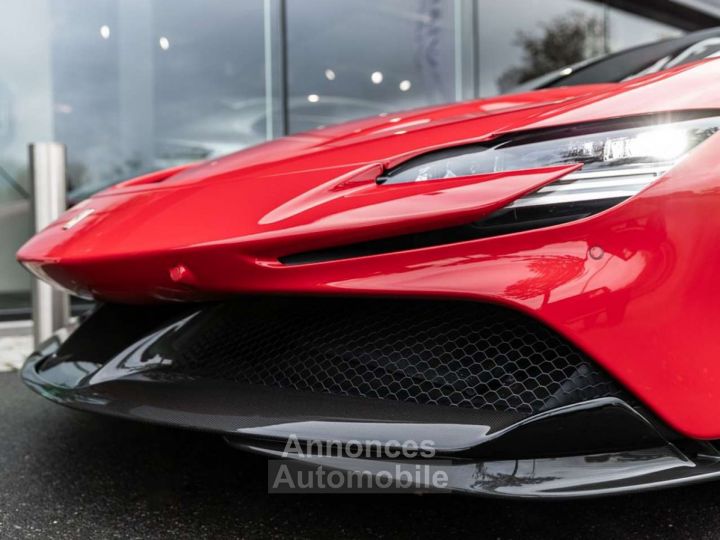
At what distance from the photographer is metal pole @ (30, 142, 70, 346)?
8.40 ft

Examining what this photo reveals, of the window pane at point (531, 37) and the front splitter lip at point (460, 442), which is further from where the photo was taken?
the window pane at point (531, 37)

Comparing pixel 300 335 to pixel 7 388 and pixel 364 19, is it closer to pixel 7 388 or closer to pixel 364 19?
pixel 7 388

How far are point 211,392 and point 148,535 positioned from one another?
0.96 ft

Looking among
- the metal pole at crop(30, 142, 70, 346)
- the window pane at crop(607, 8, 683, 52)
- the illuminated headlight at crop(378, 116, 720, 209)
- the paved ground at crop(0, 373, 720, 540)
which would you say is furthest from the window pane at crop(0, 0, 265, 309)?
the window pane at crop(607, 8, 683, 52)

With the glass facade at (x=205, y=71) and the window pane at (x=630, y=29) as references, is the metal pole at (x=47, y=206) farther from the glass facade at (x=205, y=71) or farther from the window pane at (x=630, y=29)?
the window pane at (x=630, y=29)

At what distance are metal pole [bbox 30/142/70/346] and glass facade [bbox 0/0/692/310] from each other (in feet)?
4.90

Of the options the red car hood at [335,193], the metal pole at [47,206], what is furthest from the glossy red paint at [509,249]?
the metal pole at [47,206]

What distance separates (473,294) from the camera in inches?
40.3

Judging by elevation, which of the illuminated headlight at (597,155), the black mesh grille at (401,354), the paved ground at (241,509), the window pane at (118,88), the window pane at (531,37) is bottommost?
the paved ground at (241,509)

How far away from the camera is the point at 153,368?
131 centimetres

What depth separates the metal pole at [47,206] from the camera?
256 centimetres

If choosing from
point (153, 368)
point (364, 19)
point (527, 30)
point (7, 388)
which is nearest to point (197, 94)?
point (364, 19)

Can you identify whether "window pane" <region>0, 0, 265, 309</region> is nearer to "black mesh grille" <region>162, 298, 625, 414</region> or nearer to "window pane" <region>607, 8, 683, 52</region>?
"black mesh grille" <region>162, 298, 625, 414</region>

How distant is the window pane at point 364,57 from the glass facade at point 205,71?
10 millimetres
